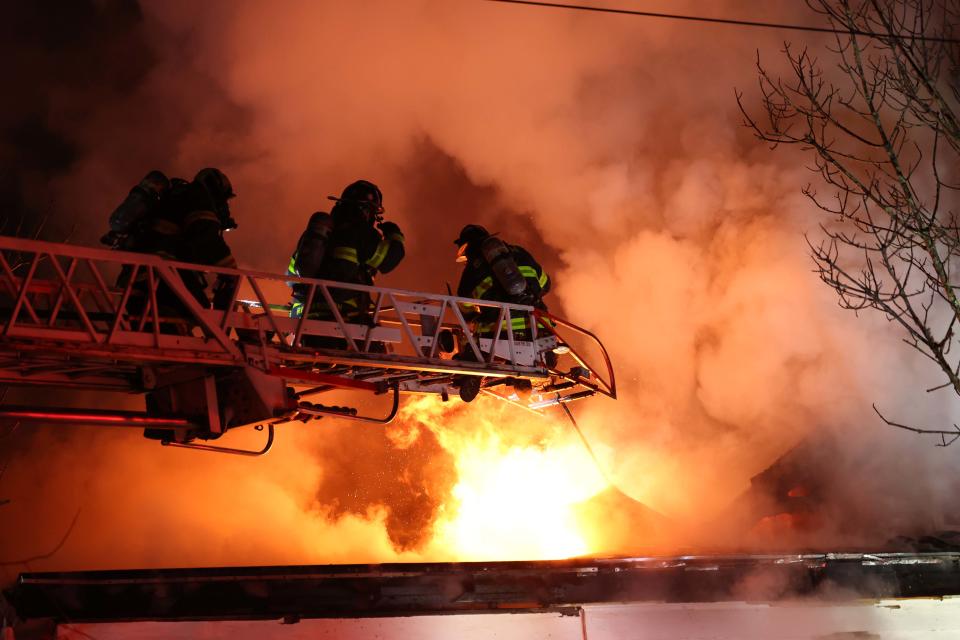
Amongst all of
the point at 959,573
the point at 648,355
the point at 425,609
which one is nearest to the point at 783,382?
the point at 648,355

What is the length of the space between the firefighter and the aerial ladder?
0.10 metres

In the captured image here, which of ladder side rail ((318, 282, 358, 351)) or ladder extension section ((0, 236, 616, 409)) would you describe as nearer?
ladder extension section ((0, 236, 616, 409))

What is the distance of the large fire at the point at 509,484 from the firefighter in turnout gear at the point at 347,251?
5605 mm

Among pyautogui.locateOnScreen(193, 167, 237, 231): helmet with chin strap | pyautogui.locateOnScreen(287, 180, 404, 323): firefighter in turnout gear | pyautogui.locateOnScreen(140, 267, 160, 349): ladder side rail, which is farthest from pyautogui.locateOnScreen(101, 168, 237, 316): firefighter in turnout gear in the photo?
pyautogui.locateOnScreen(287, 180, 404, 323): firefighter in turnout gear

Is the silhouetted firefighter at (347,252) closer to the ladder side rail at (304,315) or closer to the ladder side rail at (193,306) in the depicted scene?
the ladder side rail at (304,315)

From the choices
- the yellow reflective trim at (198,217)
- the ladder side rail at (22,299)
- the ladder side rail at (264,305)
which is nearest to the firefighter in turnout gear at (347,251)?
the ladder side rail at (264,305)

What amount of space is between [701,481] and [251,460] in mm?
7687

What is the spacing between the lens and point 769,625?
22.0 ft

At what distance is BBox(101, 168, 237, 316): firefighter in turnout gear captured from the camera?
573 centimetres

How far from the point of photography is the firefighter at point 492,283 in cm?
692

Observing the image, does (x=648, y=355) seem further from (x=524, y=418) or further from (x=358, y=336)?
(x=358, y=336)

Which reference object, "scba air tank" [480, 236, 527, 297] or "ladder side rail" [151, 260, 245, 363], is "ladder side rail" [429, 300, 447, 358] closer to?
"scba air tank" [480, 236, 527, 297]

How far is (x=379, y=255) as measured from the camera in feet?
21.7

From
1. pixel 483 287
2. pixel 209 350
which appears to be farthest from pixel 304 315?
pixel 483 287
